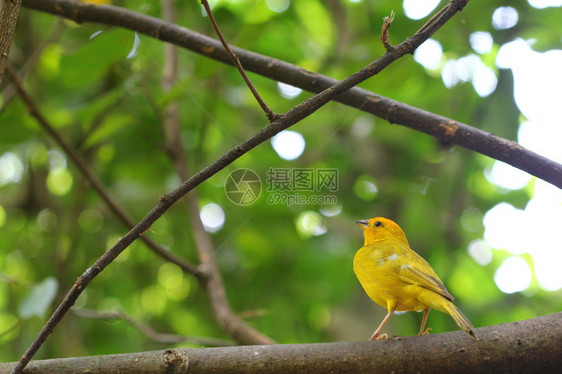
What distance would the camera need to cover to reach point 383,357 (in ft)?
3.97

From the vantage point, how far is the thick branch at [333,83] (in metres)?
1.45

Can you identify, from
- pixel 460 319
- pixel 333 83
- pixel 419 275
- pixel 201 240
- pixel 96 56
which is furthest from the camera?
pixel 201 240

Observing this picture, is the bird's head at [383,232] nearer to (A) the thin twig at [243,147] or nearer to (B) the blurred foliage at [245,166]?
(B) the blurred foliage at [245,166]

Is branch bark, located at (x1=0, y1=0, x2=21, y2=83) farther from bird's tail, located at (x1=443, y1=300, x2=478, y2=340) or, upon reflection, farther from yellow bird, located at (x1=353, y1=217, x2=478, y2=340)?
bird's tail, located at (x1=443, y1=300, x2=478, y2=340)

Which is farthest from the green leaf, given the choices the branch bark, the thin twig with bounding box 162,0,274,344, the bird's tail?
the bird's tail

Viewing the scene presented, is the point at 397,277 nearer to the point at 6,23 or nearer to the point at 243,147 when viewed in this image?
the point at 243,147

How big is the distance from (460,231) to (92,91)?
2.51 metres

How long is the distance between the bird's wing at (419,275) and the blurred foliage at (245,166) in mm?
239

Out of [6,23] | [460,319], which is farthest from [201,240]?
[460,319]

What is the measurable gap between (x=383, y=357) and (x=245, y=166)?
85 cm

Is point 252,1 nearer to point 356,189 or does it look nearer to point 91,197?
point 91,197

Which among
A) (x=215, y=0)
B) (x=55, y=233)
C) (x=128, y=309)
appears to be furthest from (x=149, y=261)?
(x=215, y=0)

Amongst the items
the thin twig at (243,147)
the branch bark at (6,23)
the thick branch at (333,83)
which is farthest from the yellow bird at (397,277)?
the branch bark at (6,23)

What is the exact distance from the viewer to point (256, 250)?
286cm
